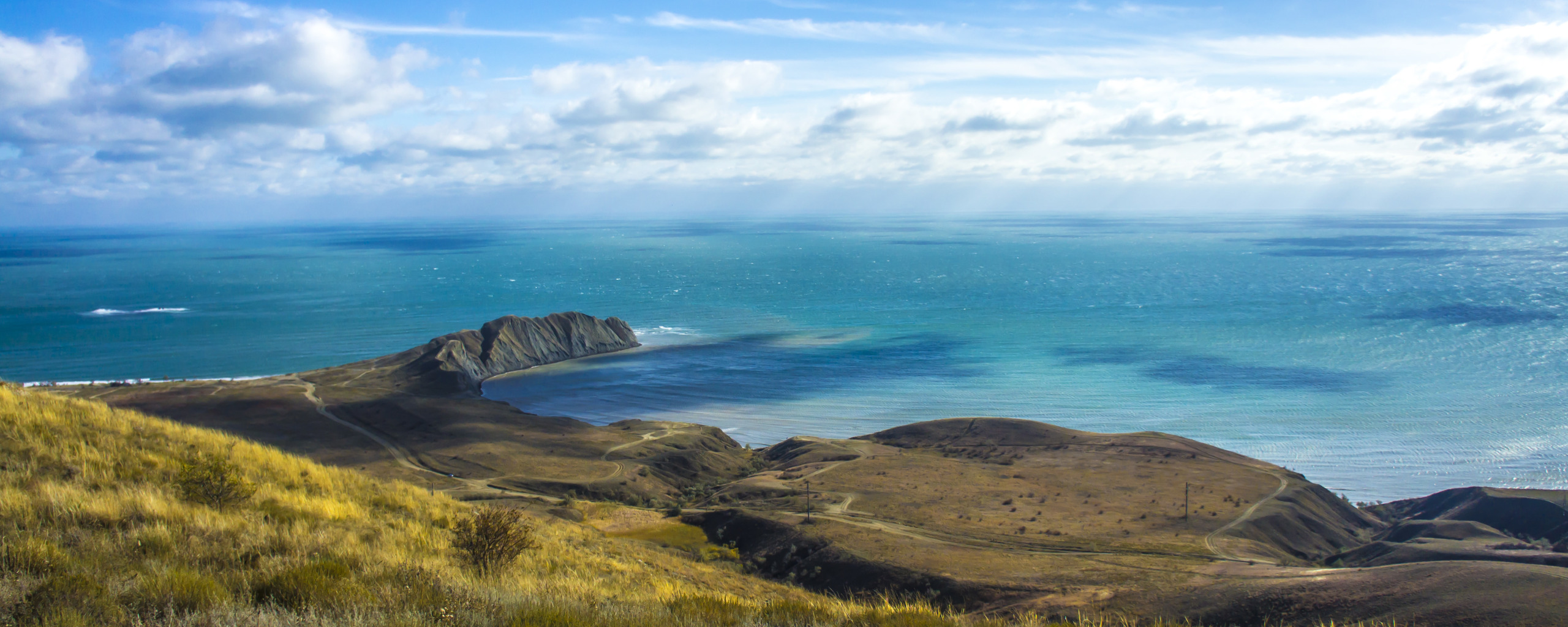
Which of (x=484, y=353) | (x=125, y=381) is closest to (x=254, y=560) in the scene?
(x=484, y=353)

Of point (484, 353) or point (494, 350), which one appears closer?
point (484, 353)

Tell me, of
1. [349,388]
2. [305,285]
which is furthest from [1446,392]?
[305,285]

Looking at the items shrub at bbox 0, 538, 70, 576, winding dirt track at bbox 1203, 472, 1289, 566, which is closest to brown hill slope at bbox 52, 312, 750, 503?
winding dirt track at bbox 1203, 472, 1289, 566

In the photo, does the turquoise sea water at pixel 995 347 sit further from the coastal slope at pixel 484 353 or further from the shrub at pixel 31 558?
the shrub at pixel 31 558

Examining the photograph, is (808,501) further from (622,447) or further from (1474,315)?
(1474,315)

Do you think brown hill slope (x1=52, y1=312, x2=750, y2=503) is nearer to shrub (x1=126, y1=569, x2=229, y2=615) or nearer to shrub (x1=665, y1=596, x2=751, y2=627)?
shrub (x1=665, y1=596, x2=751, y2=627)

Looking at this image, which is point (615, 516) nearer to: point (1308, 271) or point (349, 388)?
point (349, 388)
